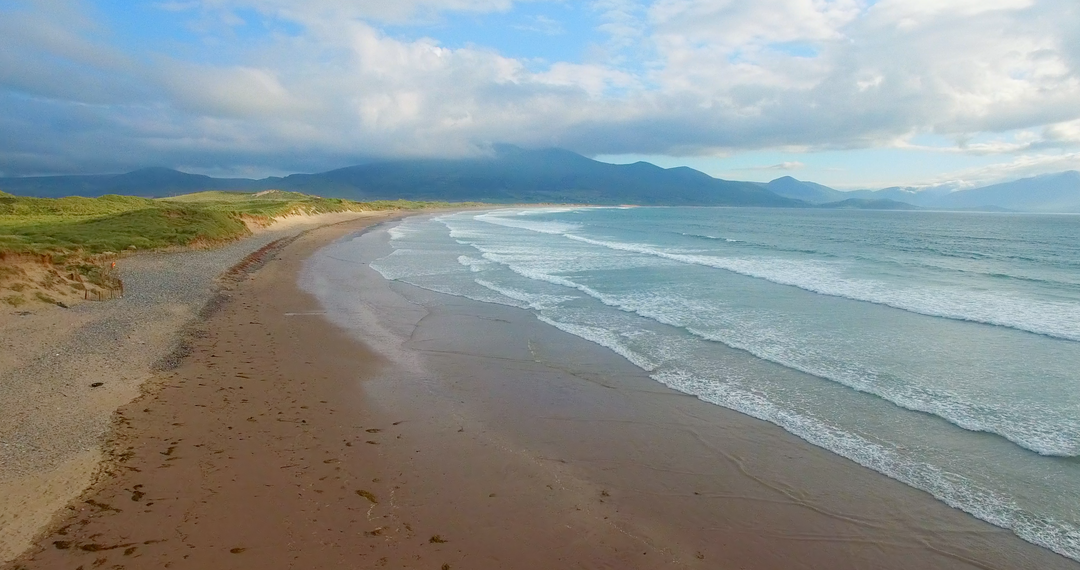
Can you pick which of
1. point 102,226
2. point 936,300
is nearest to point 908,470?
point 936,300

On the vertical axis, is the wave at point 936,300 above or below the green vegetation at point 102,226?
below

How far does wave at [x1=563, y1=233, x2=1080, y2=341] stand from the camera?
1377cm

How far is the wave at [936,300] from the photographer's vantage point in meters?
13.8

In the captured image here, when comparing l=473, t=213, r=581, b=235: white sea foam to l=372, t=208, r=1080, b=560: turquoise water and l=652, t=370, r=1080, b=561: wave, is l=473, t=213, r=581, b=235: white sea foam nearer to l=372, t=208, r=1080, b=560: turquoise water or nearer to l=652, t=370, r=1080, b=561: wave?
l=372, t=208, r=1080, b=560: turquoise water

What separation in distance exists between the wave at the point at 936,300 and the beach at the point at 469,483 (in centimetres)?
1041

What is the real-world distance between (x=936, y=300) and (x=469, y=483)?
17035mm

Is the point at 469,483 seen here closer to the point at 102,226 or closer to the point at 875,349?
the point at 875,349

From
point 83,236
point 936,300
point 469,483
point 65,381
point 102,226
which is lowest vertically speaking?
point 936,300

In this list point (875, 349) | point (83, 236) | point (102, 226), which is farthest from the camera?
point (102, 226)

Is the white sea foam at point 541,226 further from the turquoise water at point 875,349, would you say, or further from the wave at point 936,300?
the wave at point 936,300

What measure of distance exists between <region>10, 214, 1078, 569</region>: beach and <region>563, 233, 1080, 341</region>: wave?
10409 millimetres

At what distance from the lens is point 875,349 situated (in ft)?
36.8

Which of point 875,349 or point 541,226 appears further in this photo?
point 541,226

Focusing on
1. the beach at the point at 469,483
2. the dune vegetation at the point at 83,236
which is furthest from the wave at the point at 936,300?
the dune vegetation at the point at 83,236
